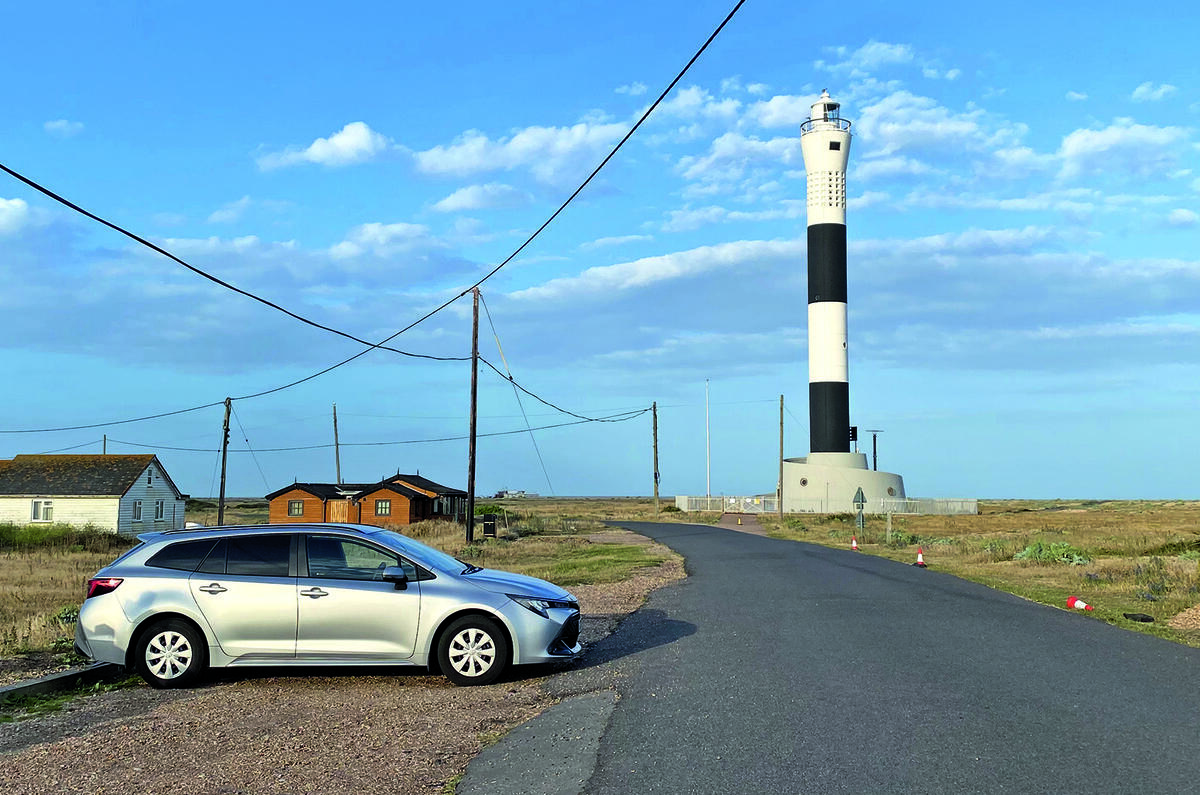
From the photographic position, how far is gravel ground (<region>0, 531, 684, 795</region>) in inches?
267

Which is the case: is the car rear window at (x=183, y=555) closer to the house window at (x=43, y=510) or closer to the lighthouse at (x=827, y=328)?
the house window at (x=43, y=510)

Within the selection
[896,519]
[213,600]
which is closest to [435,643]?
[213,600]

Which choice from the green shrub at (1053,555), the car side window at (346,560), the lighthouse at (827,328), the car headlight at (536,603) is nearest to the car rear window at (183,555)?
the car side window at (346,560)

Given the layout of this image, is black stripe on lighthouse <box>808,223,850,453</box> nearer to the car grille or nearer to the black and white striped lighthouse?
the black and white striped lighthouse

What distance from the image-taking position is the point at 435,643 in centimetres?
1025

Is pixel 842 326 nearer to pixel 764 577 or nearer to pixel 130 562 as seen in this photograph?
pixel 764 577

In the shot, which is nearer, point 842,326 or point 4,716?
point 4,716

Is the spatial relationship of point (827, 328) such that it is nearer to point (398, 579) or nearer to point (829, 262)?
point (829, 262)

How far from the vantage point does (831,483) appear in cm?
6975

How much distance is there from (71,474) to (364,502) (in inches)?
675

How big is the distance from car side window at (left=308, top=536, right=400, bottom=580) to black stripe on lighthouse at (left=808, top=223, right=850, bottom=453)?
5700 centimetres

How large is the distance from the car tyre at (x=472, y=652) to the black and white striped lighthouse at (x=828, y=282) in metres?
57.1

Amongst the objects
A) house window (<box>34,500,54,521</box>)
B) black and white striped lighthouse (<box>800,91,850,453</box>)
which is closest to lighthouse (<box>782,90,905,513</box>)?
black and white striped lighthouse (<box>800,91,850,453</box>)

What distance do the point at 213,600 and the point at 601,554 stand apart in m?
23.7
